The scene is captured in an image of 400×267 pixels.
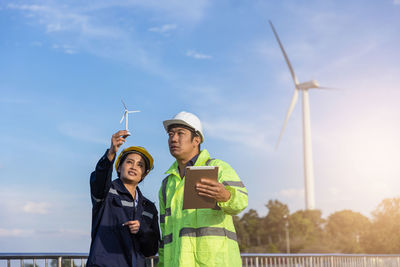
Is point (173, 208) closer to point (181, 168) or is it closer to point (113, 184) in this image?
point (181, 168)

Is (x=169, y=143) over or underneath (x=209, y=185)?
over

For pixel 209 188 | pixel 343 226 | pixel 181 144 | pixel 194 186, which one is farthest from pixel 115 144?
pixel 343 226

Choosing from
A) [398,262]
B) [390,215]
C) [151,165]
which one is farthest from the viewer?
[390,215]

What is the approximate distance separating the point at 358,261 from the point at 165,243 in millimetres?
10880

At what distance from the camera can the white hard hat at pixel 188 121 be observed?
4.64 meters

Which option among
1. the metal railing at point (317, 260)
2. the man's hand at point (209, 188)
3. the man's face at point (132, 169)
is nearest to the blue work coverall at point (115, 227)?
the man's face at point (132, 169)

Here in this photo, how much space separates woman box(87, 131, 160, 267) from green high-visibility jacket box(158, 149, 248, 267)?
33cm

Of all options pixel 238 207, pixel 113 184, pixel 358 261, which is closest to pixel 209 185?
pixel 238 207

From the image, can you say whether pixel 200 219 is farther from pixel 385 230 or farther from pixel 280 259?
pixel 385 230

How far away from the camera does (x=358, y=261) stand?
13.9 metres

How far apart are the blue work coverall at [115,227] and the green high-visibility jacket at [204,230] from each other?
337 millimetres

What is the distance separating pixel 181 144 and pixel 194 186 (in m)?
0.80

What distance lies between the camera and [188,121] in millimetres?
4637

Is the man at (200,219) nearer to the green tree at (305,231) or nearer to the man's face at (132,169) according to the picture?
the man's face at (132,169)
